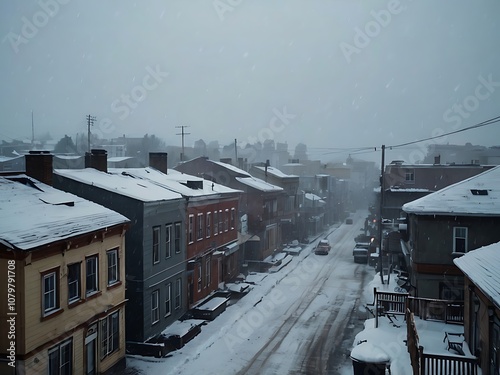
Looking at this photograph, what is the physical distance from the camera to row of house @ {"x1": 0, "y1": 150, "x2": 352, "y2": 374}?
15.7 metres

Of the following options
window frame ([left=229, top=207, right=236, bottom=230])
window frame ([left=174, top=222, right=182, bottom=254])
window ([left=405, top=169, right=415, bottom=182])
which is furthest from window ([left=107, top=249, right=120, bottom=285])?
window ([left=405, top=169, right=415, bottom=182])

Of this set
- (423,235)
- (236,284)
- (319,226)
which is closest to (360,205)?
(319,226)

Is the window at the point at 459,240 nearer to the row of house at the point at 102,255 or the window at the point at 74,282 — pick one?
the row of house at the point at 102,255

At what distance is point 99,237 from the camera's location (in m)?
19.8

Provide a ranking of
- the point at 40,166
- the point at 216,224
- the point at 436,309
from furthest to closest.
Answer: the point at 216,224
the point at 40,166
the point at 436,309

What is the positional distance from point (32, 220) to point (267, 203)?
3487cm

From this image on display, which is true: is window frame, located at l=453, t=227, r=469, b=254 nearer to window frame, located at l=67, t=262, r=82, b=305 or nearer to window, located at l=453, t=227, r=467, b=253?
window, located at l=453, t=227, r=467, b=253

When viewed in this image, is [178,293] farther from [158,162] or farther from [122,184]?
[158,162]

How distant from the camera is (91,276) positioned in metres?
19.5

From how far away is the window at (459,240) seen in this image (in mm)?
25414

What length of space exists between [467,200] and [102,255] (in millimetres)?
18479

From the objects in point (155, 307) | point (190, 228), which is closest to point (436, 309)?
point (155, 307)

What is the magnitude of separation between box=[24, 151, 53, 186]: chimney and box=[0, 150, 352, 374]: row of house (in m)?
0.04

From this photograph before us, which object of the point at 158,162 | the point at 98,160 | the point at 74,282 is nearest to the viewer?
the point at 74,282
